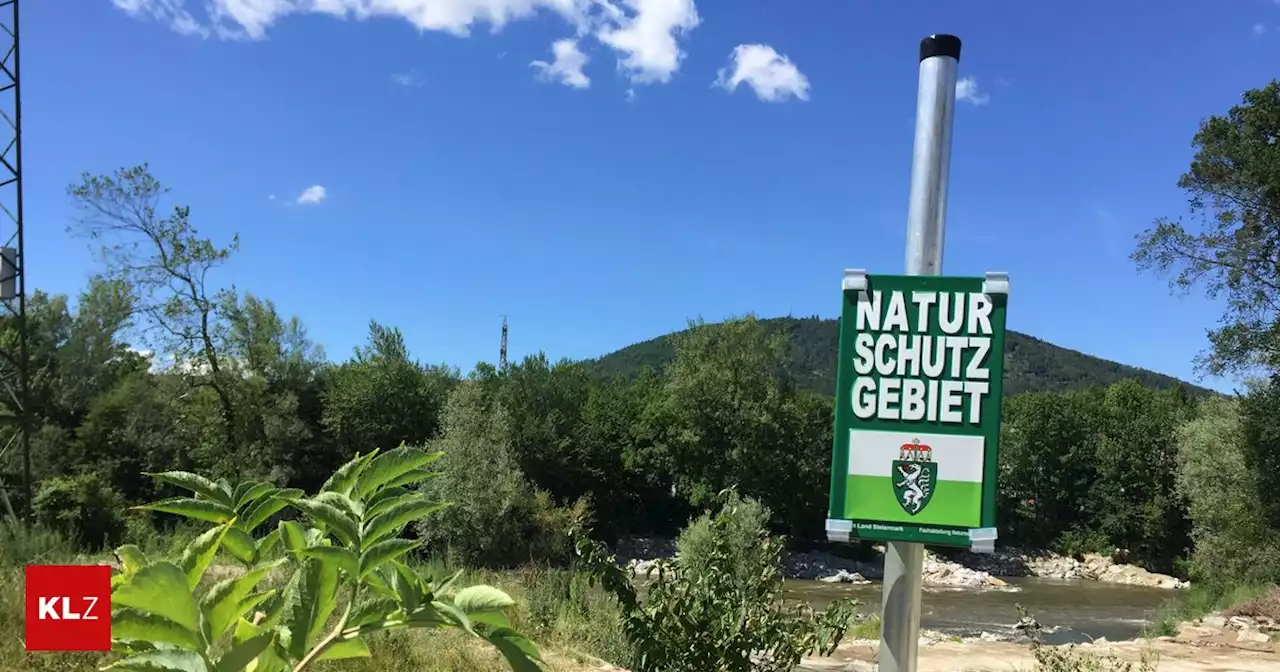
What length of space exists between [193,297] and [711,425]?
24.7 m

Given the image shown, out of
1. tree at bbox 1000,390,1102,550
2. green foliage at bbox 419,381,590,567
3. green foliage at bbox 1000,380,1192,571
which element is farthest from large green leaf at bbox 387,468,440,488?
tree at bbox 1000,390,1102,550

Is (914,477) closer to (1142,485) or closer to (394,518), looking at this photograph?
(394,518)

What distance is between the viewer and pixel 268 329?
3238 cm

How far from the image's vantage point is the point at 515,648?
104 cm

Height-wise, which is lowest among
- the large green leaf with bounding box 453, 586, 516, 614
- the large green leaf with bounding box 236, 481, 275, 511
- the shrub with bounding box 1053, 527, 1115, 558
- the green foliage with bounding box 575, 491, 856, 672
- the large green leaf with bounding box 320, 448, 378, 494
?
the shrub with bounding box 1053, 527, 1115, 558

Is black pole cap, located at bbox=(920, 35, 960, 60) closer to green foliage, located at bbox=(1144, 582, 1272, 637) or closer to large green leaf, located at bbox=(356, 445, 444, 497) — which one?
large green leaf, located at bbox=(356, 445, 444, 497)

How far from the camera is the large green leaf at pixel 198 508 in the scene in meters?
1.20

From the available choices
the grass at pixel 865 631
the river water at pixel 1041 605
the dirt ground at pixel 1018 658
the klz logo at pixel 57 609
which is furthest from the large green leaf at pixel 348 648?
the river water at pixel 1041 605

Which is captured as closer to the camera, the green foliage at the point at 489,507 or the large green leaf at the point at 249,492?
the large green leaf at the point at 249,492

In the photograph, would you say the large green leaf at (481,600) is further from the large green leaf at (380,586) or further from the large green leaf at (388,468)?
the large green leaf at (388,468)

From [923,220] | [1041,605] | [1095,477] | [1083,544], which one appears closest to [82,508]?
[923,220]

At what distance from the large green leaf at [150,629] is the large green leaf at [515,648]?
373 millimetres

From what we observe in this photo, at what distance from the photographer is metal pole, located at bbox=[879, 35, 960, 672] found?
3367mm

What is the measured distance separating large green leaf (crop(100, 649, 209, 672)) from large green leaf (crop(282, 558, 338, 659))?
0.11 meters
